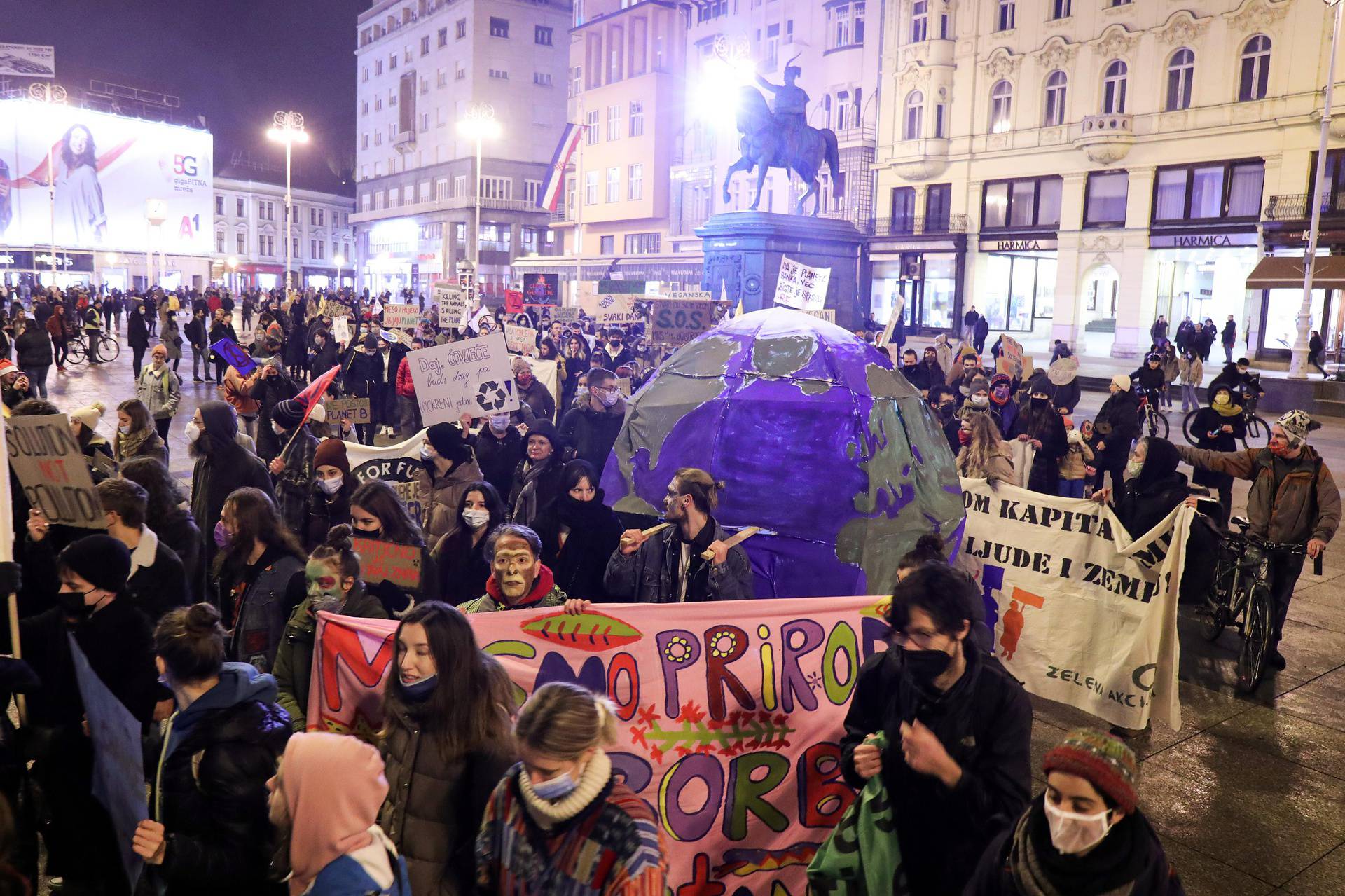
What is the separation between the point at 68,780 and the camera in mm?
3994

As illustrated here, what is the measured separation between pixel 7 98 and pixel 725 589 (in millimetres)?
70414

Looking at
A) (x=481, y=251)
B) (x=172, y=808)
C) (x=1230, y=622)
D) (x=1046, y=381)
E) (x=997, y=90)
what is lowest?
(x=1230, y=622)

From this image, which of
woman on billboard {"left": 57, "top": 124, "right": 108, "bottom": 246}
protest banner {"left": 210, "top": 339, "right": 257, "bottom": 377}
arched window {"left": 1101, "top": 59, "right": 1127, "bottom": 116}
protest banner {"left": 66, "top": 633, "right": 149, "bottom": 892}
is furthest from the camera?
woman on billboard {"left": 57, "top": 124, "right": 108, "bottom": 246}

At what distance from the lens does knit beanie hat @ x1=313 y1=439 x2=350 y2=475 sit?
611 cm

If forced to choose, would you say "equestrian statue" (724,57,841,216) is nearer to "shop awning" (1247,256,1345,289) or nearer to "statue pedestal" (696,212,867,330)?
"statue pedestal" (696,212,867,330)

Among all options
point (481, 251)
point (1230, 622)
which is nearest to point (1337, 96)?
point (1230, 622)

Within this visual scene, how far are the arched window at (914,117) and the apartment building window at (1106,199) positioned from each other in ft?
26.4

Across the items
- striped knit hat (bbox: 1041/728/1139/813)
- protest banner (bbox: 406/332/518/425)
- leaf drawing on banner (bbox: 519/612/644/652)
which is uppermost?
protest banner (bbox: 406/332/518/425)

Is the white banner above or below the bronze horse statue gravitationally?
below

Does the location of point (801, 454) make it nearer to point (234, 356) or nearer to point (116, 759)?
point (116, 759)

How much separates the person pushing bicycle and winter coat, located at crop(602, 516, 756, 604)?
4.31 m

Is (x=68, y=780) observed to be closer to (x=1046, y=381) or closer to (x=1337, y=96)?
(x=1046, y=381)

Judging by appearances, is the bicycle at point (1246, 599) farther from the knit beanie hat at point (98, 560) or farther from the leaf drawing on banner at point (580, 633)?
the knit beanie hat at point (98, 560)

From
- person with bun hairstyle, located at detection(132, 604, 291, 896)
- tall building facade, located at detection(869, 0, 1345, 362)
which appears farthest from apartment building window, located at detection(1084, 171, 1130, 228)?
person with bun hairstyle, located at detection(132, 604, 291, 896)
